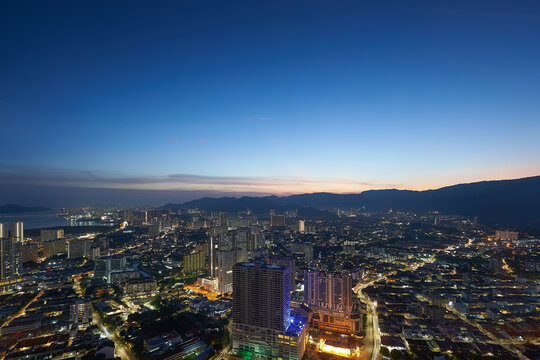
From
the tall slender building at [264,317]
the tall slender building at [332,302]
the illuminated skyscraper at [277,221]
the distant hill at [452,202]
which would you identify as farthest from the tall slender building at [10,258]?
the distant hill at [452,202]

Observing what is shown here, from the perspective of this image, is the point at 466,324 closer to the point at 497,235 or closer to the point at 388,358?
the point at 388,358

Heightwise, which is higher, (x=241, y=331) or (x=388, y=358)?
(x=241, y=331)

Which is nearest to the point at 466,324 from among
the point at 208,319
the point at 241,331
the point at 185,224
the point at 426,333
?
the point at 426,333

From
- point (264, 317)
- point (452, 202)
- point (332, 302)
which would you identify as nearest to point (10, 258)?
point (264, 317)

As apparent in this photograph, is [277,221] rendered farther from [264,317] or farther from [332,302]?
[264,317]

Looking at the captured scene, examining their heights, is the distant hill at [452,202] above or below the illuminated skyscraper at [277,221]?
above

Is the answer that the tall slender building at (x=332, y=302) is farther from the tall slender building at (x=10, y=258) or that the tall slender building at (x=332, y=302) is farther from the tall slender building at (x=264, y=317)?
the tall slender building at (x=10, y=258)
